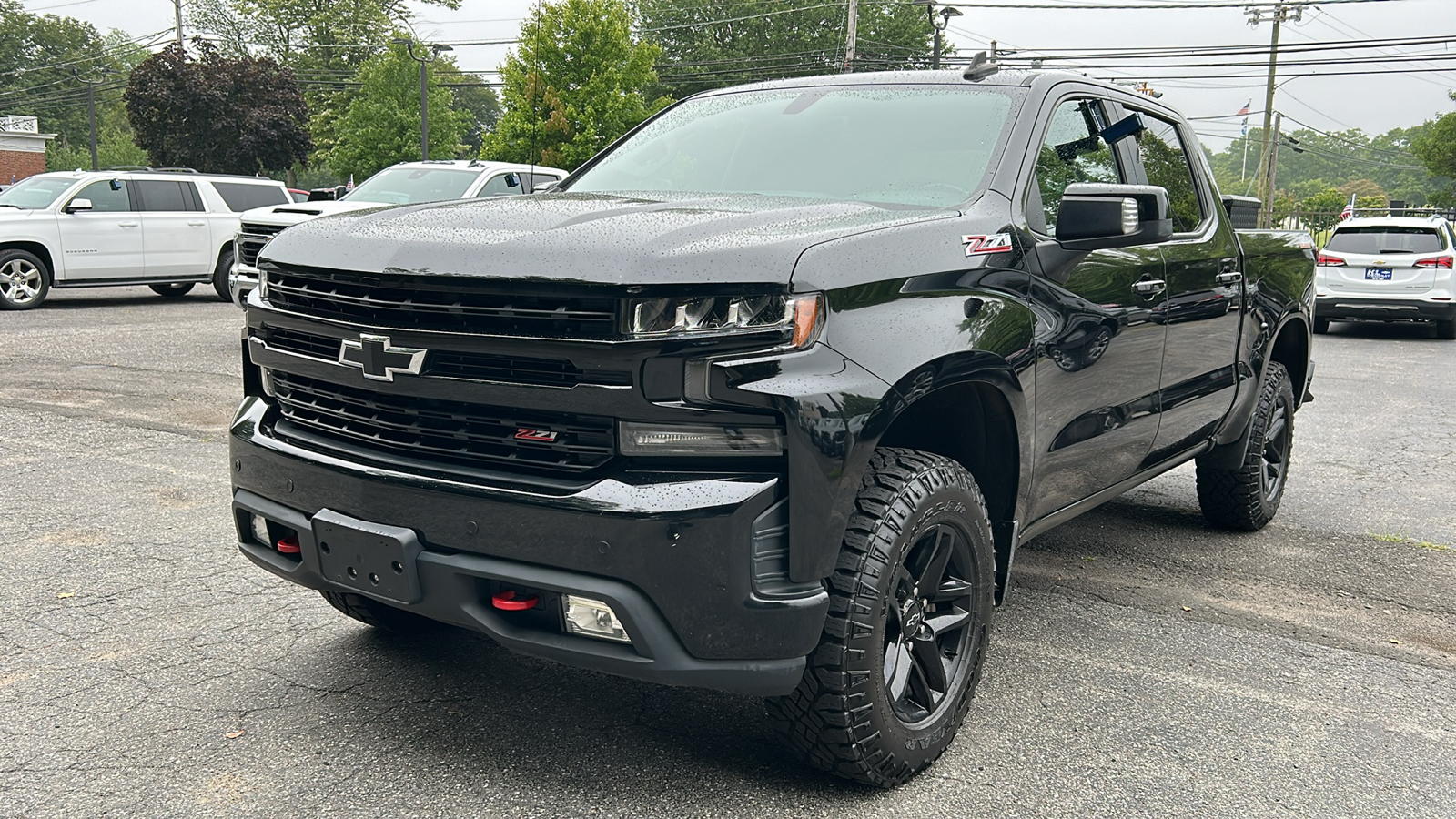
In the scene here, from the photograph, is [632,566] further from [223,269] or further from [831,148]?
[223,269]

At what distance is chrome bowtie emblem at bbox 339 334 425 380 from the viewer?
8.64 feet

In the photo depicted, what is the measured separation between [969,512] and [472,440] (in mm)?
1268

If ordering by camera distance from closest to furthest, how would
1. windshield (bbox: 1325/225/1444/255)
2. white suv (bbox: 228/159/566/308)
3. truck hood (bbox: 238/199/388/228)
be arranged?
truck hood (bbox: 238/199/388/228) → white suv (bbox: 228/159/566/308) → windshield (bbox: 1325/225/1444/255)

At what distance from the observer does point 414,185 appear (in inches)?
482

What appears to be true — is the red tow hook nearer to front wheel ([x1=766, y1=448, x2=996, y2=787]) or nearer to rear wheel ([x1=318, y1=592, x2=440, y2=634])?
front wheel ([x1=766, y1=448, x2=996, y2=787])

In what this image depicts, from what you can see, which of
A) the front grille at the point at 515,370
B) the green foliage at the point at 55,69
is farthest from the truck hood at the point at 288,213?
the green foliage at the point at 55,69

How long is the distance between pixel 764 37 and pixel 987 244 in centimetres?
5742

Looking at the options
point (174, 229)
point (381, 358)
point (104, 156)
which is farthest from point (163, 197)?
point (104, 156)

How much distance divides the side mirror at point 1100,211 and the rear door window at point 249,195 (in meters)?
14.5

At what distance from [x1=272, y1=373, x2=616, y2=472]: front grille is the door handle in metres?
2.15

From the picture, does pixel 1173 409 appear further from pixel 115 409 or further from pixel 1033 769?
pixel 115 409

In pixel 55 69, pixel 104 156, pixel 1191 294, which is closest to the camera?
pixel 1191 294

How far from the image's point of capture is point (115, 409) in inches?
310

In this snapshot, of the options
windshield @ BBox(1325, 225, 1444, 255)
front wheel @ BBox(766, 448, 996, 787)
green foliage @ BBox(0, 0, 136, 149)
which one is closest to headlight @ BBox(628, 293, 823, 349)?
front wheel @ BBox(766, 448, 996, 787)
